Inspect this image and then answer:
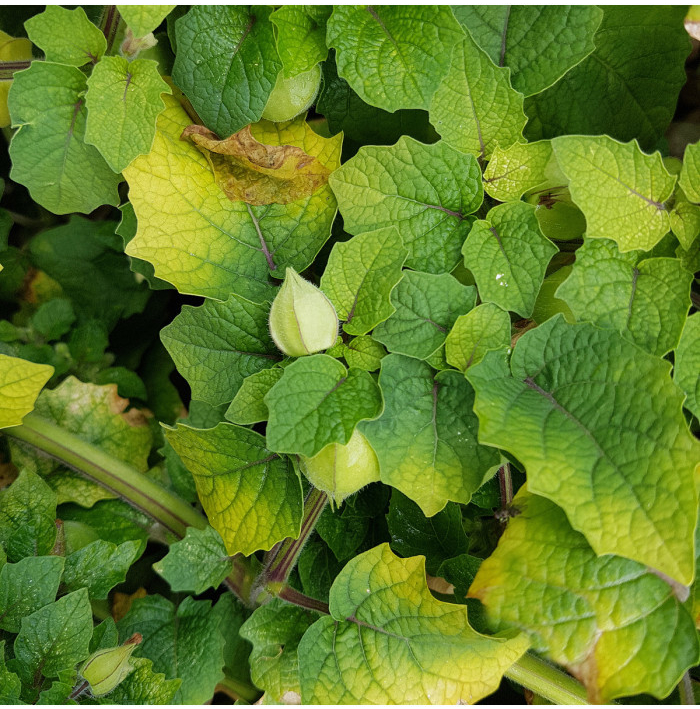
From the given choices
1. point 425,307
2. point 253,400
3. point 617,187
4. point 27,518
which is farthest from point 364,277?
point 27,518

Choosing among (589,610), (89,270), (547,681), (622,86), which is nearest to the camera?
(589,610)

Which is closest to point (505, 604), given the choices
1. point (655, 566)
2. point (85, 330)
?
point (655, 566)

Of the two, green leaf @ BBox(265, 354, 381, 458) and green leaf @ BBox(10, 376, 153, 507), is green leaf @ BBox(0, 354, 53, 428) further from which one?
green leaf @ BBox(265, 354, 381, 458)

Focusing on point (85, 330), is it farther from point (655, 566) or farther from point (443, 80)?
point (655, 566)

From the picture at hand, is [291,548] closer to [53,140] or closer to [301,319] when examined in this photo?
[301,319]

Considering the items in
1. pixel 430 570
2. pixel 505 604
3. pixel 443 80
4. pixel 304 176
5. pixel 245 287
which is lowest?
pixel 430 570

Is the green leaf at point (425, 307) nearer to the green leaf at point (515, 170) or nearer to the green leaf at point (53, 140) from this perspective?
the green leaf at point (515, 170)

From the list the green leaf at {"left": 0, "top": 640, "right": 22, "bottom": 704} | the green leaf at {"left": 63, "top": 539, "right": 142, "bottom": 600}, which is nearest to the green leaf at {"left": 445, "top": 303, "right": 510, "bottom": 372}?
the green leaf at {"left": 63, "top": 539, "right": 142, "bottom": 600}

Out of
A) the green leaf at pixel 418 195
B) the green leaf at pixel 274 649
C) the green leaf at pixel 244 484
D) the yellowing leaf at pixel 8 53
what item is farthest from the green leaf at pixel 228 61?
the green leaf at pixel 274 649
